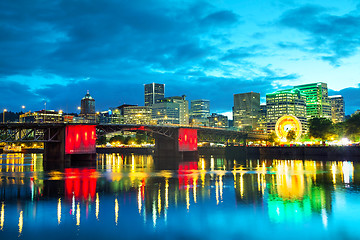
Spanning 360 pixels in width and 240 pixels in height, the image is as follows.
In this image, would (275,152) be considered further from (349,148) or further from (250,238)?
(250,238)

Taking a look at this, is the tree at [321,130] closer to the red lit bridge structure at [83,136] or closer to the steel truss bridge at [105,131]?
the steel truss bridge at [105,131]

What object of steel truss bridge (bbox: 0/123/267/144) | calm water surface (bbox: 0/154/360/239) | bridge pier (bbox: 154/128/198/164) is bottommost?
calm water surface (bbox: 0/154/360/239)

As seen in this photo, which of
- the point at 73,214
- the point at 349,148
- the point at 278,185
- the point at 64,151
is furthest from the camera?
the point at 349,148

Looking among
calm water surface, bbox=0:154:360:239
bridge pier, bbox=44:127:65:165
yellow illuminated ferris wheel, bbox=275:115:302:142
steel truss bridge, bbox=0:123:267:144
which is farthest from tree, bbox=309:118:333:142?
bridge pier, bbox=44:127:65:165

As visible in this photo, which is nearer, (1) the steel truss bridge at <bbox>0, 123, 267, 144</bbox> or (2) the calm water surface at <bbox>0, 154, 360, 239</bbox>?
(2) the calm water surface at <bbox>0, 154, 360, 239</bbox>

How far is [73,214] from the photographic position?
29938mm

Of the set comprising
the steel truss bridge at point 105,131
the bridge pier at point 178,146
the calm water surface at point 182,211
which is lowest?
the calm water surface at point 182,211

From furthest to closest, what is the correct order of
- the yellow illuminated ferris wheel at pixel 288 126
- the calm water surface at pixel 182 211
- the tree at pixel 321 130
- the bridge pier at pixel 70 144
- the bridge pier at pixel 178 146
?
the tree at pixel 321 130 < the yellow illuminated ferris wheel at pixel 288 126 < the bridge pier at pixel 178 146 < the bridge pier at pixel 70 144 < the calm water surface at pixel 182 211

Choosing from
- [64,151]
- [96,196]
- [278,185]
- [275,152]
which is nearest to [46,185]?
[96,196]

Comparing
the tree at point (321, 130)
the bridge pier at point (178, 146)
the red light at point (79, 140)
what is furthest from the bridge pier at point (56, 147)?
the tree at point (321, 130)

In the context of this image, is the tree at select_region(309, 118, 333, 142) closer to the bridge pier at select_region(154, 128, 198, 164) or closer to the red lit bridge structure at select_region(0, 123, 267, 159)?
the red lit bridge structure at select_region(0, 123, 267, 159)

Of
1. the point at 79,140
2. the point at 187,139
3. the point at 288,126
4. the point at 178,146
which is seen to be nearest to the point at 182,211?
the point at 79,140

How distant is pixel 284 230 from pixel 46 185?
34.9m

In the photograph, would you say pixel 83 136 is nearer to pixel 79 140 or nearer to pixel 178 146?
pixel 79 140
